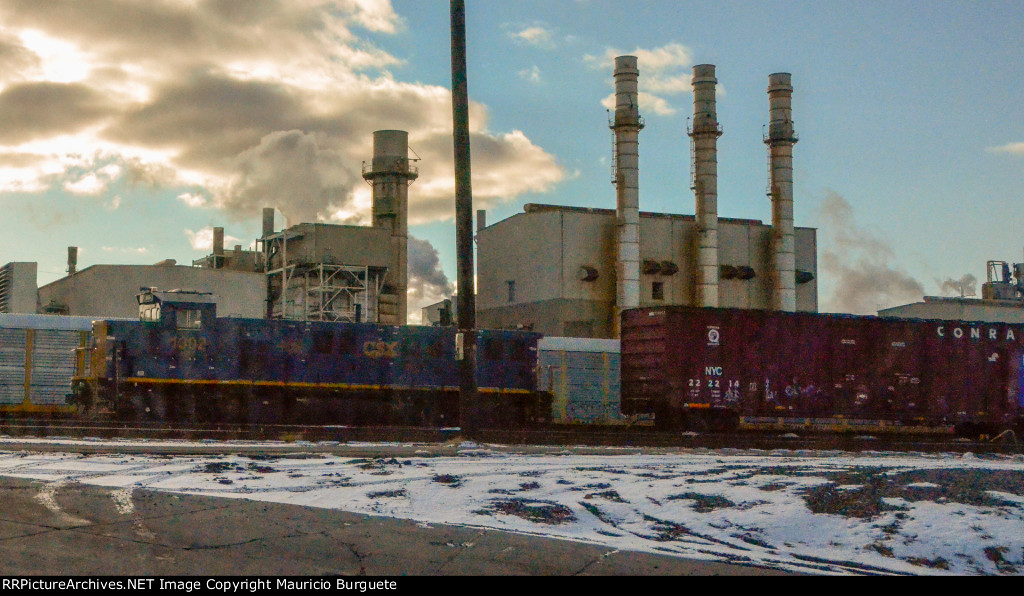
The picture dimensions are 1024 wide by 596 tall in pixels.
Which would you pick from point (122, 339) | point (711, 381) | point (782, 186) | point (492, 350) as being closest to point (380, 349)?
point (492, 350)

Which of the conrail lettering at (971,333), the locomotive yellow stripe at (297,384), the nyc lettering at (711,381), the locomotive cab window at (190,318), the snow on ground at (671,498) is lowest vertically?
the snow on ground at (671,498)

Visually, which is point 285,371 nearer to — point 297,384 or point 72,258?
point 297,384

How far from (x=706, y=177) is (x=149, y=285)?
33.0 meters

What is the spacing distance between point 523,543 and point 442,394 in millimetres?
22120

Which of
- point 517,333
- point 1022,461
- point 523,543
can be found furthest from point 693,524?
point 517,333

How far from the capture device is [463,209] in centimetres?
1775

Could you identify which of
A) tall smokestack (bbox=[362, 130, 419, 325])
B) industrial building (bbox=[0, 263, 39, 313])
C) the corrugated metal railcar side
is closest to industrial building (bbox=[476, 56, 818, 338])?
tall smokestack (bbox=[362, 130, 419, 325])

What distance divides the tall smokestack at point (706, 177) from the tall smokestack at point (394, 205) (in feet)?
64.0

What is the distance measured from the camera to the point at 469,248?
18.0 metres

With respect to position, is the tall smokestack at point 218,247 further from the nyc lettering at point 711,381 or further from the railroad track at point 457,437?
the nyc lettering at point 711,381

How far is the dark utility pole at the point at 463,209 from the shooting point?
58.3 ft

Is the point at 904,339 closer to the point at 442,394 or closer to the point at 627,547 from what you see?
the point at 442,394

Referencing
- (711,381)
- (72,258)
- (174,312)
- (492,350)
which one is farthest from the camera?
(72,258)

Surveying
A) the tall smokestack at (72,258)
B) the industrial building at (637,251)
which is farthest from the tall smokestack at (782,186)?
the tall smokestack at (72,258)
